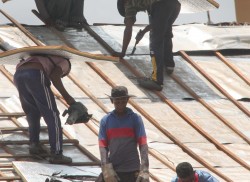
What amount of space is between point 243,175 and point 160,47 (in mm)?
2431

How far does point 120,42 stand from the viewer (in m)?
14.7

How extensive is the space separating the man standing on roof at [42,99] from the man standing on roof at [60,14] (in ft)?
12.1

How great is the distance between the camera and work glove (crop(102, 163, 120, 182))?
32.2ft

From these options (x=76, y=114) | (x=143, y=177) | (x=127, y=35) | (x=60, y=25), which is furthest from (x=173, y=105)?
(x=143, y=177)

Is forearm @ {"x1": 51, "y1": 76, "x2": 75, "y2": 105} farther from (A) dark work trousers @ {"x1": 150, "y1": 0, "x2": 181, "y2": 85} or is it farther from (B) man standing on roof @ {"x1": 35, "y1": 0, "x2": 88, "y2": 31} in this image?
(B) man standing on roof @ {"x1": 35, "y1": 0, "x2": 88, "y2": 31}

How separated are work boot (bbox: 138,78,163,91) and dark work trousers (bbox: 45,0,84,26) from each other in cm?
Answer: 190

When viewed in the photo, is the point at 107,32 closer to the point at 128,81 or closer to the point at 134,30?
the point at 134,30

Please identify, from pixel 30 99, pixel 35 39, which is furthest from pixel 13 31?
pixel 30 99

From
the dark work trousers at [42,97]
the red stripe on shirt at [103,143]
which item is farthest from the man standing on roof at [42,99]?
the red stripe on shirt at [103,143]

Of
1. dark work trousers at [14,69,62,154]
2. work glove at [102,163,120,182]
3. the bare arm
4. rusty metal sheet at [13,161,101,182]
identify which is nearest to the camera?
work glove at [102,163,120,182]

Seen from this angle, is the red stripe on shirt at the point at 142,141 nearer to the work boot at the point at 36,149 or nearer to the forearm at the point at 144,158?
the forearm at the point at 144,158

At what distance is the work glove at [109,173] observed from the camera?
32.2 feet

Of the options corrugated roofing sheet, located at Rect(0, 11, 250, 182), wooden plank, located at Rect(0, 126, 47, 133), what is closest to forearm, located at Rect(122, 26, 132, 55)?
corrugated roofing sheet, located at Rect(0, 11, 250, 182)

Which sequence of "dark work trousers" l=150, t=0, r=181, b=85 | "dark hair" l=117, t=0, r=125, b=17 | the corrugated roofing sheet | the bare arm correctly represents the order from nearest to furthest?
the bare arm
the corrugated roofing sheet
"dark work trousers" l=150, t=0, r=181, b=85
"dark hair" l=117, t=0, r=125, b=17
